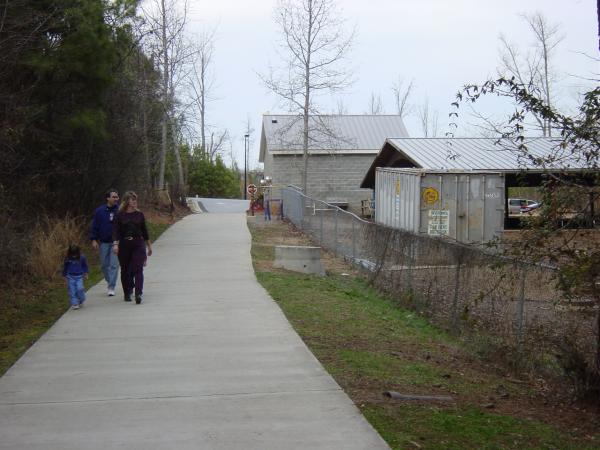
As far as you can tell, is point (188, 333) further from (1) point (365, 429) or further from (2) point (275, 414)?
(1) point (365, 429)

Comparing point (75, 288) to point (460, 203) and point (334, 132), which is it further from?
point (334, 132)

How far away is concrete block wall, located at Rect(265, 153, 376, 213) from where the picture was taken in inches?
1670

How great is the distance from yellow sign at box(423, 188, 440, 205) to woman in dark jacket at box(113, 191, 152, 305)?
46.1 feet

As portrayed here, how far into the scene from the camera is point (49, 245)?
14484 millimetres

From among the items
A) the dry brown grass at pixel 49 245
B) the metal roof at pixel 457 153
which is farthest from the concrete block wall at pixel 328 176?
the dry brown grass at pixel 49 245

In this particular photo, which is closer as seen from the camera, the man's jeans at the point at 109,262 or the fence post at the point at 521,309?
the fence post at the point at 521,309

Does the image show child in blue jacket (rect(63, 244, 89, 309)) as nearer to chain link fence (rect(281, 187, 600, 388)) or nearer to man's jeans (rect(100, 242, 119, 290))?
man's jeans (rect(100, 242, 119, 290))

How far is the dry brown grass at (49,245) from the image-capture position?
46.0 ft

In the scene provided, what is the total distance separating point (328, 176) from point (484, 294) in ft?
117

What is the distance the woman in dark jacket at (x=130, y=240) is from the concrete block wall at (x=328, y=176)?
31.2 meters

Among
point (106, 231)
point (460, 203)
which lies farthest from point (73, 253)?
point (460, 203)

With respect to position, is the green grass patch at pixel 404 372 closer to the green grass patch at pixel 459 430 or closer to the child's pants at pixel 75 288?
the green grass patch at pixel 459 430

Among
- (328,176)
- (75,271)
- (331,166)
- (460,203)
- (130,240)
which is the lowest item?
(75,271)

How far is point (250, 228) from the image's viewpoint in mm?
25969
